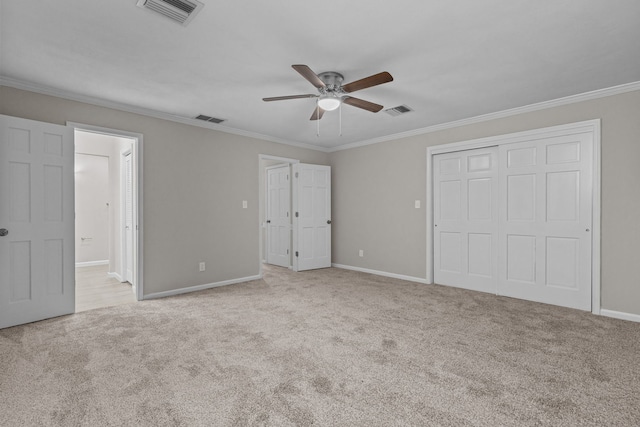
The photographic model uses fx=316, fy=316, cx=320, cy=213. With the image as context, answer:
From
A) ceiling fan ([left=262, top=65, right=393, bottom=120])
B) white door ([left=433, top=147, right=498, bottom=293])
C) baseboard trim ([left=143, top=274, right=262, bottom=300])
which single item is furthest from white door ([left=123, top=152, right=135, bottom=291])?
white door ([left=433, top=147, right=498, bottom=293])

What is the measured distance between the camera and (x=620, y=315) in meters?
3.36

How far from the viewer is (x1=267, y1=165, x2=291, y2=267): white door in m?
6.22

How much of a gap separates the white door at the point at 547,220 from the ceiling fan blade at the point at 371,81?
2573mm

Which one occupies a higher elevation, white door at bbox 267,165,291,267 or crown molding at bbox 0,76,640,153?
crown molding at bbox 0,76,640,153

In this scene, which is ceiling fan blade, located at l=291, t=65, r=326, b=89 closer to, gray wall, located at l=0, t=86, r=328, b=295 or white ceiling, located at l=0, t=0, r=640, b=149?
white ceiling, located at l=0, t=0, r=640, b=149

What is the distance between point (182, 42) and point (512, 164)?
4031 millimetres

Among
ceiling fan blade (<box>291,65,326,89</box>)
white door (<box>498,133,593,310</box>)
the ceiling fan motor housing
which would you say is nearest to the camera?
ceiling fan blade (<box>291,65,326,89</box>)

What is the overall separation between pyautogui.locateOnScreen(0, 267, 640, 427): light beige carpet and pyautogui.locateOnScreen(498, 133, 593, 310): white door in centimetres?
36

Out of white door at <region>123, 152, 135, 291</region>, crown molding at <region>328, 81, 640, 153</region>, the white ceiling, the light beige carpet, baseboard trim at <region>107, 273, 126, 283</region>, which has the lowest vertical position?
the light beige carpet

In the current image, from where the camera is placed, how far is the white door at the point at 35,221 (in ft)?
10.0

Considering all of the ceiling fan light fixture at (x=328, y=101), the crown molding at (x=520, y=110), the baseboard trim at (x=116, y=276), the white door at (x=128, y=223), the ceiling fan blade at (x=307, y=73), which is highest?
the crown molding at (x=520, y=110)

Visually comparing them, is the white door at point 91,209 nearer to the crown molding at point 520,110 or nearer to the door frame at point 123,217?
the door frame at point 123,217

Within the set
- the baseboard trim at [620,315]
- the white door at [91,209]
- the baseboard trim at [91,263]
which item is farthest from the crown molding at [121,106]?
the baseboard trim at [620,315]

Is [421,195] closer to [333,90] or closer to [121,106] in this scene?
[333,90]
